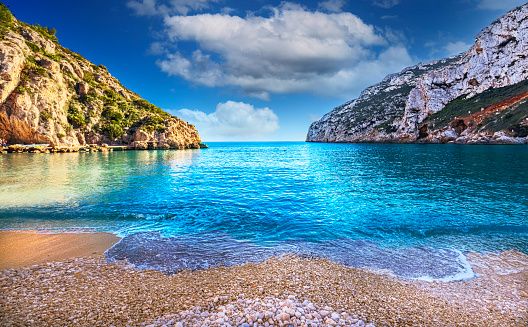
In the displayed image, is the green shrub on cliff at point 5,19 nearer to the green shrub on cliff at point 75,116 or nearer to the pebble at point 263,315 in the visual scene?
the green shrub on cliff at point 75,116

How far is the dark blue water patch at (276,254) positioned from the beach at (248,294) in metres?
0.63

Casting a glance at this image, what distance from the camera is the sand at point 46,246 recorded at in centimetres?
1238

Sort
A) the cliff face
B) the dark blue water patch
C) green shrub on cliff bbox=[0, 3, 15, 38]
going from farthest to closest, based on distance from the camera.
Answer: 1. green shrub on cliff bbox=[0, 3, 15, 38]
2. the cliff face
3. the dark blue water patch

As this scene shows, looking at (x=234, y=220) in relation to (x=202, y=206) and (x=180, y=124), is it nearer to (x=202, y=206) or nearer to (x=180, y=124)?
(x=202, y=206)

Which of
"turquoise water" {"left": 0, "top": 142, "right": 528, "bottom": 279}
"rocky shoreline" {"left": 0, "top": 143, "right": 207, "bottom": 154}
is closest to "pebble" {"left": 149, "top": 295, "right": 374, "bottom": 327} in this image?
"turquoise water" {"left": 0, "top": 142, "right": 528, "bottom": 279}

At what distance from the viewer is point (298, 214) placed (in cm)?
2128

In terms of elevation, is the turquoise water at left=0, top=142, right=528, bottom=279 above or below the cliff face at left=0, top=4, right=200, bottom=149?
below

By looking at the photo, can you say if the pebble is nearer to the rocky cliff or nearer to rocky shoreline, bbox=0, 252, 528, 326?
rocky shoreline, bbox=0, 252, 528, 326

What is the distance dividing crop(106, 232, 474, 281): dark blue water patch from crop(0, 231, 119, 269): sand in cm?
117

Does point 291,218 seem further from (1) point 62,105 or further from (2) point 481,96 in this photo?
(2) point 481,96

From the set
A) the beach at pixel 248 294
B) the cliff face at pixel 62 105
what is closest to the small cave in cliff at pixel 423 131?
the cliff face at pixel 62 105

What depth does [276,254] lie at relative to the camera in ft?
44.5

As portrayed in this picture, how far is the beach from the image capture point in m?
7.87

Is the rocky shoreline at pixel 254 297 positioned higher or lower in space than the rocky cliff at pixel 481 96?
lower
